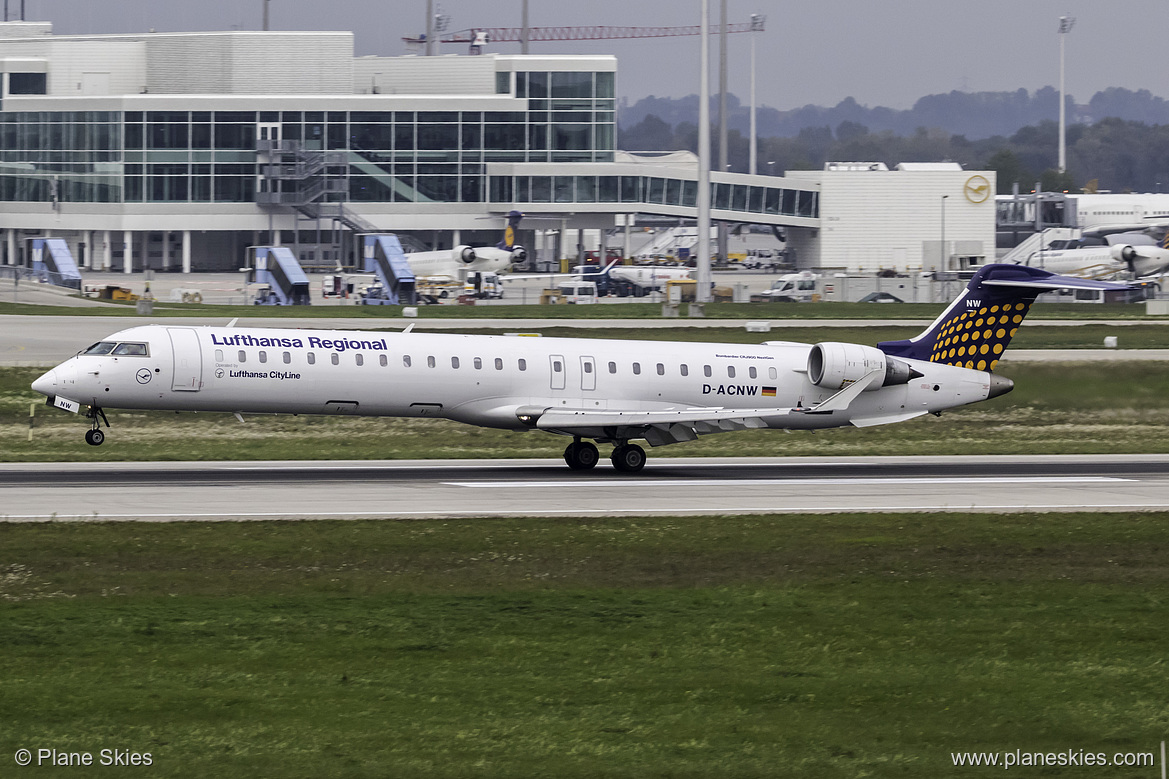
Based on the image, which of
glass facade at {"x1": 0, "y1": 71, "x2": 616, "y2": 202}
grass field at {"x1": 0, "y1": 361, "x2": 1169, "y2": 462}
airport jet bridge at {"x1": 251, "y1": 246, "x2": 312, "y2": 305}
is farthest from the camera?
glass facade at {"x1": 0, "y1": 71, "x2": 616, "y2": 202}

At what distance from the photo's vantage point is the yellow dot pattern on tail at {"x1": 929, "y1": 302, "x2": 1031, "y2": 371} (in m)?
38.8

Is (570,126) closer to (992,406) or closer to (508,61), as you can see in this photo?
(508,61)

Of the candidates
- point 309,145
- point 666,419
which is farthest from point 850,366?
point 309,145

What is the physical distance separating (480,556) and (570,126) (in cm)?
13463

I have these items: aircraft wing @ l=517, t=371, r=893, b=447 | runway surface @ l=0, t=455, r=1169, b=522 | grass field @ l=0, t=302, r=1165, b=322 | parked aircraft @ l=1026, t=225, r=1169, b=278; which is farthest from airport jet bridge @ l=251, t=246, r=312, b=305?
parked aircraft @ l=1026, t=225, r=1169, b=278

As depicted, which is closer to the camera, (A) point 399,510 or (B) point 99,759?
(B) point 99,759

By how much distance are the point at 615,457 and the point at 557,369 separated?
2.86 m

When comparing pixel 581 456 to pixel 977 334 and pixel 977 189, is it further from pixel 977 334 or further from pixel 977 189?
pixel 977 189

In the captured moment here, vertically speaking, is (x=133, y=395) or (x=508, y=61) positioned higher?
(x=508, y=61)

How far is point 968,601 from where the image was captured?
22031 millimetres

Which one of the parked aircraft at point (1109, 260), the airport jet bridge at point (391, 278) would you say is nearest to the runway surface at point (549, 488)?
the airport jet bridge at point (391, 278)

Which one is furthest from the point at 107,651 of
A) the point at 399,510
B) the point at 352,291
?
the point at 352,291

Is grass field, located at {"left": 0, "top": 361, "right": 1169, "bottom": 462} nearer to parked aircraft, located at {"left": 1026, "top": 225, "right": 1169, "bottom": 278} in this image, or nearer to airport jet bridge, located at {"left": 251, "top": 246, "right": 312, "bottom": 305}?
airport jet bridge, located at {"left": 251, "top": 246, "right": 312, "bottom": 305}

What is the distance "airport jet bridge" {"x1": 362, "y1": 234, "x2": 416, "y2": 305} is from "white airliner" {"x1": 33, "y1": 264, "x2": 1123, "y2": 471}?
67151mm
